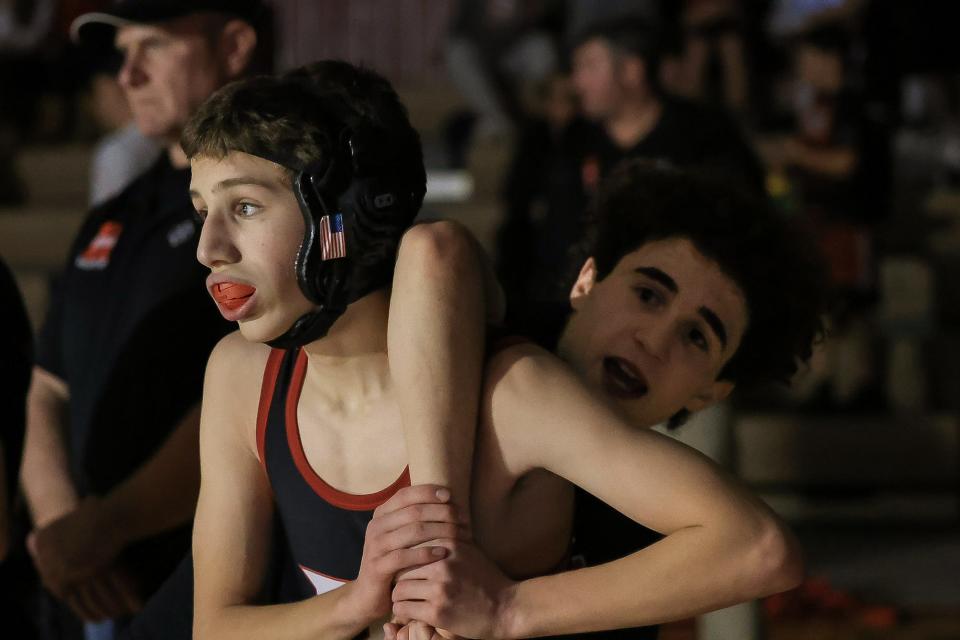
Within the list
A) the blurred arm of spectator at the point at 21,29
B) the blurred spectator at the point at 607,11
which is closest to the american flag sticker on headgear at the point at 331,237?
the blurred spectator at the point at 607,11

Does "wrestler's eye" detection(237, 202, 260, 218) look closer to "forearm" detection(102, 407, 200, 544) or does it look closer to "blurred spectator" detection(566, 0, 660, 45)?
"forearm" detection(102, 407, 200, 544)

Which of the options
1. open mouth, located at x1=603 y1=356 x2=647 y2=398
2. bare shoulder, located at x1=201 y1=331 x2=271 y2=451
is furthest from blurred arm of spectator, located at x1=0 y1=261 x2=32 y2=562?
open mouth, located at x1=603 y1=356 x2=647 y2=398

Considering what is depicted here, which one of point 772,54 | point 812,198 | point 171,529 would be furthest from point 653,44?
point 772,54

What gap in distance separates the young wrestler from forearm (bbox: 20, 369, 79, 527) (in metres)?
0.79

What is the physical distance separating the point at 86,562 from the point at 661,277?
3.35ft

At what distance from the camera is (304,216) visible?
4.65 ft

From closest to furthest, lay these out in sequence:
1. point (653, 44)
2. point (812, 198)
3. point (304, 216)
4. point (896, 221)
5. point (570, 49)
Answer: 1. point (304, 216)
2. point (653, 44)
3. point (570, 49)
4. point (812, 198)
5. point (896, 221)

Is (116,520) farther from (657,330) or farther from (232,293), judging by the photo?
(657,330)

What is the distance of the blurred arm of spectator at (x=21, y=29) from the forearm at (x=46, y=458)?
18.6 ft

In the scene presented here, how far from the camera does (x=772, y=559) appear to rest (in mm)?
1360

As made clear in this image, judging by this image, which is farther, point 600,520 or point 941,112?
point 941,112

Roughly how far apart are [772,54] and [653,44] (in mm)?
3585

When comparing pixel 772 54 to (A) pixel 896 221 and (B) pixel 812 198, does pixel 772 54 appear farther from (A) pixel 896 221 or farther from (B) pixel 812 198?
(B) pixel 812 198

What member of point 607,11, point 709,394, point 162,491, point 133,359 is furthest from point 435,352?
point 607,11
